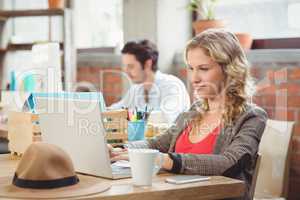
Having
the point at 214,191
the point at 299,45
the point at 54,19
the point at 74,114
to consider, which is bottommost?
the point at 214,191

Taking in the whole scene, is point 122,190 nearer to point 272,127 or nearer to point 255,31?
point 272,127

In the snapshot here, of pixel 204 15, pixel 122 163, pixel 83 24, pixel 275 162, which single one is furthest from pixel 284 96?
pixel 83 24

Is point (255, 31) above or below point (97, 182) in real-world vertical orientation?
above

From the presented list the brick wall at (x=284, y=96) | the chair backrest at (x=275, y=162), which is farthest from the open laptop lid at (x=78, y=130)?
the brick wall at (x=284, y=96)

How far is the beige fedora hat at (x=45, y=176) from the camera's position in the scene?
158 cm

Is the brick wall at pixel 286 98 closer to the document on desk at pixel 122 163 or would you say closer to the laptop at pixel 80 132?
the document on desk at pixel 122 163

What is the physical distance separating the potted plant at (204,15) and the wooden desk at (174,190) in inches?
87.1

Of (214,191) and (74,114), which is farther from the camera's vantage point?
(74,114)

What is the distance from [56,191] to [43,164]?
8cm

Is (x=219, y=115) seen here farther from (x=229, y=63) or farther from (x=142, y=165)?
(x=142, y=165)

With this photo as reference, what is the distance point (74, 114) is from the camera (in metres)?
1.83

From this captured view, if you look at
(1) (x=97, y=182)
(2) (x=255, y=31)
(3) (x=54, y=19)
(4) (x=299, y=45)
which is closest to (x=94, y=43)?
(3) (x=54, y=19)

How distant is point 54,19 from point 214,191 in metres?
3.96

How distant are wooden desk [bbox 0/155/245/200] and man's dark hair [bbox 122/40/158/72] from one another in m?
2.16
